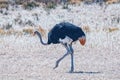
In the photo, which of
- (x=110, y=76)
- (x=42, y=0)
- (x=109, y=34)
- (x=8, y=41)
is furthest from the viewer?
(x=42, y=0)

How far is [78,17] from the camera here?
26.8 meters

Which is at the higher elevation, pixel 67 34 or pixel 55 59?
pixel 67 34

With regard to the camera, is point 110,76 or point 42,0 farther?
point 42,0

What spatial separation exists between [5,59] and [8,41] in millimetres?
2335

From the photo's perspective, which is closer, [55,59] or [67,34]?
[67,34]

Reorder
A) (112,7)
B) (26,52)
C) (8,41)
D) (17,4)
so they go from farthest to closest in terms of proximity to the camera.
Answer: (17,4)
(112,7)
(8,41)
(26,52)

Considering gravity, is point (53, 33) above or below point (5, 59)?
above

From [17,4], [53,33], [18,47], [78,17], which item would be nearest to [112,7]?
[78,17]

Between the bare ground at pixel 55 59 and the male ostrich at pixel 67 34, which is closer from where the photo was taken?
the bare ground at pixel 55 59

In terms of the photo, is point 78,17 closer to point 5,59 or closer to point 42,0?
point 42,0

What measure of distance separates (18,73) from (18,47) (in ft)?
10.3

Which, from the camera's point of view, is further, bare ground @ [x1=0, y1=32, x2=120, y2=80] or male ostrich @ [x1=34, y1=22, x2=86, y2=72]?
male ostrich @ [x1=34, y1=22, x2=86, y2=72]

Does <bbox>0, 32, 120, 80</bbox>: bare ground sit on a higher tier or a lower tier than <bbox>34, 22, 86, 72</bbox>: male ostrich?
lower

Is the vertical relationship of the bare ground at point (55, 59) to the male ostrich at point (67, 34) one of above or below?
below
